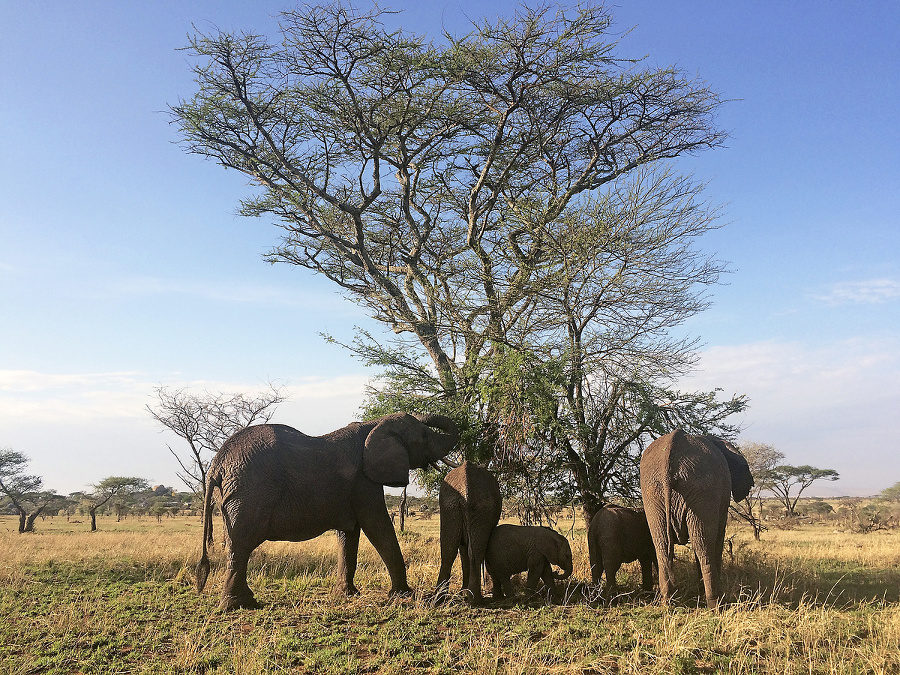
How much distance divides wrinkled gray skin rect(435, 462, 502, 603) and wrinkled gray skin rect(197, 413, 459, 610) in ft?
2.24

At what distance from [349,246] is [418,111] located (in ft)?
12.8

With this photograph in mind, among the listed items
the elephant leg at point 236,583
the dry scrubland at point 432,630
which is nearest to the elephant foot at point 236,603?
the elephant leg at point 236,583

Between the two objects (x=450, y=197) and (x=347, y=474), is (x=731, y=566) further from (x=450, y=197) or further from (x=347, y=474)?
(x=450, y=197)

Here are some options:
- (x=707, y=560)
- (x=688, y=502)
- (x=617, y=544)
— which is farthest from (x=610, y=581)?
(x=688, y=502)

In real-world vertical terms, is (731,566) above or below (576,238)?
below

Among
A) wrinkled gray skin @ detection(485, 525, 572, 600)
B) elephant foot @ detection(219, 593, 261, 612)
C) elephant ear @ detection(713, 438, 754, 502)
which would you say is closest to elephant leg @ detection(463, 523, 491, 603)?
wrinkled gray skin @ detection(485, 525, 572, 600)

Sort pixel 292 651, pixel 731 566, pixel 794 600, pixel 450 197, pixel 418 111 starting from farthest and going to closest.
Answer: pixel 450 197, pixel 418 111, pixel 731 566, pixel 794 600, pixel 292 651

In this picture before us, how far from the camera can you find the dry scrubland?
19.5 feet

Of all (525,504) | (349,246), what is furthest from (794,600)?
(349,246)

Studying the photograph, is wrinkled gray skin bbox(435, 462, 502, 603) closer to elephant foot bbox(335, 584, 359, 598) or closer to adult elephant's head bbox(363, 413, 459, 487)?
adult elephant's head bbox(363, 413, 459, 487)

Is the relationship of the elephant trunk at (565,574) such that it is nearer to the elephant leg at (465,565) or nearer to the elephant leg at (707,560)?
the elephant leg at (465,565)

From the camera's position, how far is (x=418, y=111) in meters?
16.2

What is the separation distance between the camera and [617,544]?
8.59 m

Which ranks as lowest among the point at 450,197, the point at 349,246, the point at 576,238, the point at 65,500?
the point at 65,500
